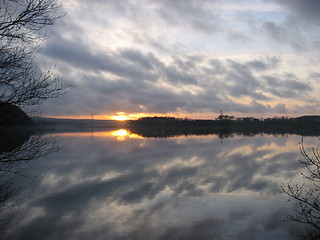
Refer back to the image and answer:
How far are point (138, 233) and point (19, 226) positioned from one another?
3.97m

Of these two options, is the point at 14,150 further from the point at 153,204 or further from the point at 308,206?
the point at 308,206

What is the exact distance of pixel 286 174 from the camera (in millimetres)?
17484

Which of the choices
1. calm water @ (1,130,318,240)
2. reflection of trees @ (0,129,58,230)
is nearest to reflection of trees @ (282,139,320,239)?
calm water @ (1,130,318,240)

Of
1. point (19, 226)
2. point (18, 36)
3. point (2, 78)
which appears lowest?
point (19, 226)

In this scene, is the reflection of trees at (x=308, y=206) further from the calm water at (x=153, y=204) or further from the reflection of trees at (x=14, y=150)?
the reflection of trees at (x=14, y=150)

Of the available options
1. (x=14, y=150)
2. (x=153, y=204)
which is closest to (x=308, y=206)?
(x=153, y=204)

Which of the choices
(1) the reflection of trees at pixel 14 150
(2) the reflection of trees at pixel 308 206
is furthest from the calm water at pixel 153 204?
(2) the reflection of trees at pixel 308 206

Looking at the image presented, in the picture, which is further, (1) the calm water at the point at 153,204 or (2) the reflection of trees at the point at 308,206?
(1) the calm water at the point at 153,204

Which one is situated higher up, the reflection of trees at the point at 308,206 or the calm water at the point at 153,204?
the reflection of trees at the point at 308,206

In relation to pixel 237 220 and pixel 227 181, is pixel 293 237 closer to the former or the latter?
pixel 237 220

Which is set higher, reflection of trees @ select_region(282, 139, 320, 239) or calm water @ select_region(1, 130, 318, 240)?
reflection of trees @ select_region(282, 139, 320, 239)

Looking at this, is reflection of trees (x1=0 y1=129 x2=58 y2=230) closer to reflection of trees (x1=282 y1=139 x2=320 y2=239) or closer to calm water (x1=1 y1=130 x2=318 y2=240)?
calm water (x1=1 y1=130 x2=318 y2=240)

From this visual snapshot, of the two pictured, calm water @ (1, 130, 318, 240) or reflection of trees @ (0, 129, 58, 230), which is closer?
reflection of trees @ (0, 129, 58, 230)

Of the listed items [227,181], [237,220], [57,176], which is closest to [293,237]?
[237,220]
